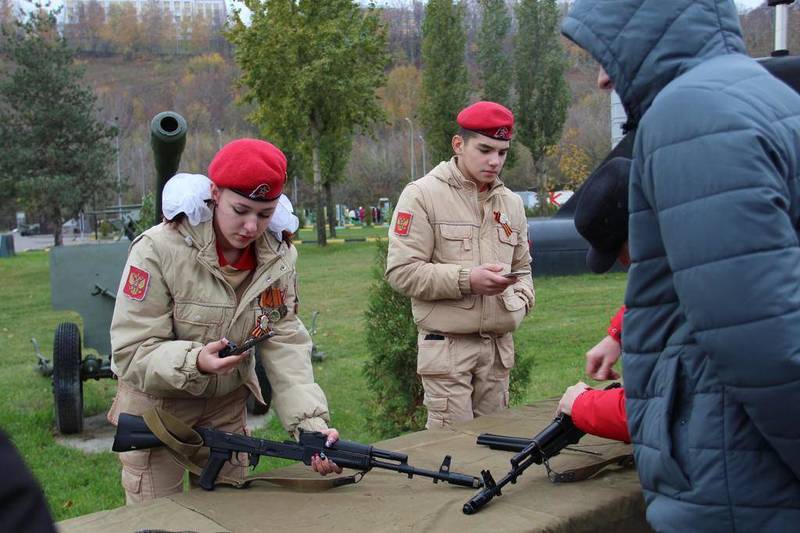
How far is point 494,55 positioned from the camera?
40.3 metres

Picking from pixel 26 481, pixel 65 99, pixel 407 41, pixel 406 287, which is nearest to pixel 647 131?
pixel 26 481

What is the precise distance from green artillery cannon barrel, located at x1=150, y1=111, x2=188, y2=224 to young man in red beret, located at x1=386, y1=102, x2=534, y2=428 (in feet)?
3.81

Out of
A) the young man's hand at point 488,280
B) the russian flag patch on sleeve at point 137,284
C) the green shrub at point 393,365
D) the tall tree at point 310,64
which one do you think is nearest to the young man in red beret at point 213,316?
the russian flag patch on sleeve at point 137,284

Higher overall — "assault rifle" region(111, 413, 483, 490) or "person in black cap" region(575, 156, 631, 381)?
"person in black cap" region(575, 156, 631, 381)

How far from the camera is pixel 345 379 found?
848cm

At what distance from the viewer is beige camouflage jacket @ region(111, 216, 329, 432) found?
2709mm

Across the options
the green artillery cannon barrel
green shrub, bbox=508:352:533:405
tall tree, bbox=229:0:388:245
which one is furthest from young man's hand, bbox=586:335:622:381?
tall tree, bbox=229:0:388:245

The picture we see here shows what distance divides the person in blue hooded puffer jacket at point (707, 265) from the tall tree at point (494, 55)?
3758 centimetres

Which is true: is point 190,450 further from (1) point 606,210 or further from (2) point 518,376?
(2) point 518,376

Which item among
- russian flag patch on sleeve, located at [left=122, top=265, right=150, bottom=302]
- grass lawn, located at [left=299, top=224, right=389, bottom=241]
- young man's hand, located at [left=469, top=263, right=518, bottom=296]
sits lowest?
grass lawn, located at [left=299, top=224, right=389, bottom=241]

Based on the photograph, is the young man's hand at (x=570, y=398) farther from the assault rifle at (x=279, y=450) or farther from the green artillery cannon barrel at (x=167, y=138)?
the green artillery cannon barrel at (x=167, y=138)

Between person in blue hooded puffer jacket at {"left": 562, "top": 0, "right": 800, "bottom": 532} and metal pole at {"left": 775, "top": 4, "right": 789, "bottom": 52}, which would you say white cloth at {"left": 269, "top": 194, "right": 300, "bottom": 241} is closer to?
person in blue hooded puffer jacket at {"left": 562, "top": 0, "right": 800, "bottom": 532}

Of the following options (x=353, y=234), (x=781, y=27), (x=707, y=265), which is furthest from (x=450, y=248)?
(x=353, y=234)

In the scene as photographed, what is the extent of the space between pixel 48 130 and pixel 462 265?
2906 centimetres
